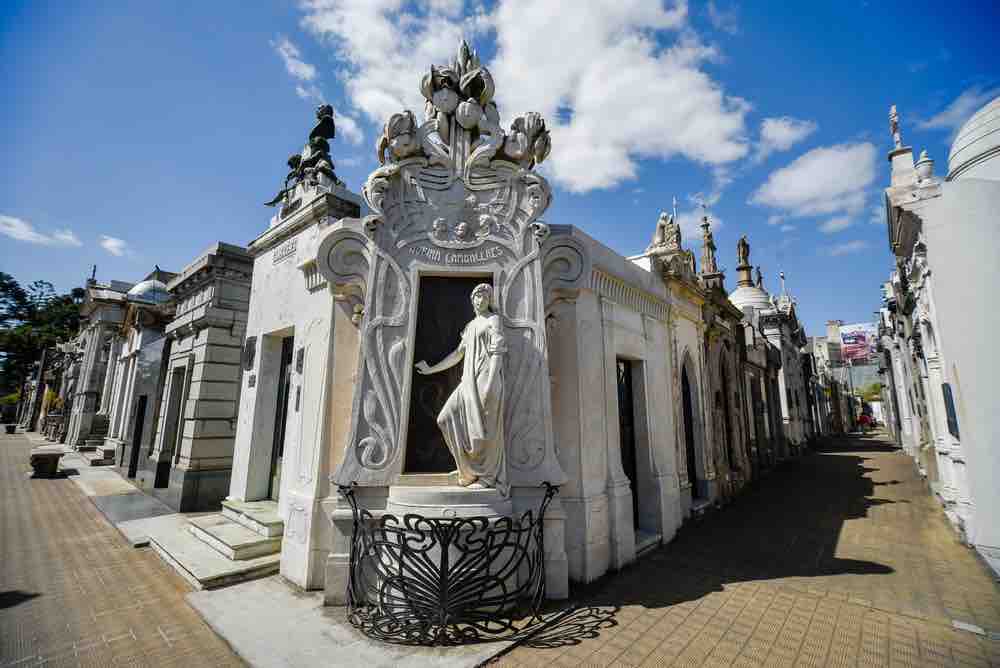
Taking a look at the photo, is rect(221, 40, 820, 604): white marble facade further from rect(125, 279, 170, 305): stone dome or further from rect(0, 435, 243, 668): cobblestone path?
rect(125, 279, 170, 305): stone dome

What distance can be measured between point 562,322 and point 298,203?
5.96 meters

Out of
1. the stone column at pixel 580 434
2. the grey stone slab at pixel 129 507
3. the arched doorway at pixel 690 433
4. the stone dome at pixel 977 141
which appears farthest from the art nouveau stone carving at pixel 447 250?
the stone dome at pixel 977 141

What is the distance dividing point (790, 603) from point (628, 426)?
122 inches

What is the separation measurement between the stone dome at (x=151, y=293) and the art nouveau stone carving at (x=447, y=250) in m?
15.6

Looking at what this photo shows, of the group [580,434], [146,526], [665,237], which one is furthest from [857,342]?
[146,526]

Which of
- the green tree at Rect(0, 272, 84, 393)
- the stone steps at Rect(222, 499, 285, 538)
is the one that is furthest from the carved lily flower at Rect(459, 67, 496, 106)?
the green tree at Rect(0, 272, 84, 393)

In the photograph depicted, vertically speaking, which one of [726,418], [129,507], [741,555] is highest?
[726,418]

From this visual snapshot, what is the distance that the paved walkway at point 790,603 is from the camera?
11.4ft

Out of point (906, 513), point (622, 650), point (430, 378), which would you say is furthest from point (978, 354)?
point (430, 378)

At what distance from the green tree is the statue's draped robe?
42.6 meters

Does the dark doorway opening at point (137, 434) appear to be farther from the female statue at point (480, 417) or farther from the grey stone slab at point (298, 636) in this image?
the female statue at point (480, 417)

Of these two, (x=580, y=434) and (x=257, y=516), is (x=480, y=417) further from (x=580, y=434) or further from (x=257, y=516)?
(x=257, y=516)

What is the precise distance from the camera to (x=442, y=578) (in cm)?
369

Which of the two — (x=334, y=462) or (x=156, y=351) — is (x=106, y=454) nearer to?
(x=156, y=351)
